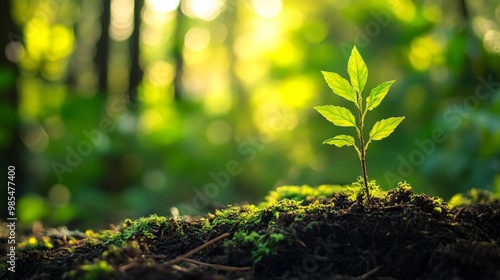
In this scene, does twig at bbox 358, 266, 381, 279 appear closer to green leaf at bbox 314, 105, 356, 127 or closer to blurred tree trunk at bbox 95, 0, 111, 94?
green leaf at bbox 314, 105, 356, 127

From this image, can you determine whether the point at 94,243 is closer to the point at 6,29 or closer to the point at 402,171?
the point at 402,171

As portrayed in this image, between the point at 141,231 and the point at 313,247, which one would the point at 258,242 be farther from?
the point at 141,231

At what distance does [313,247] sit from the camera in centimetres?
163

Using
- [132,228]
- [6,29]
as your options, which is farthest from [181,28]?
[132,228]

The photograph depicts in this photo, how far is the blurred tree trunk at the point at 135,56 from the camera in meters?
10.2

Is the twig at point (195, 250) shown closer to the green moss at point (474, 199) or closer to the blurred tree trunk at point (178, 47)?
the green moss at point (474, 199)

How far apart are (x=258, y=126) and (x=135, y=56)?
3.67 metres

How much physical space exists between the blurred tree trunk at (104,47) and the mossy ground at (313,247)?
9.19 metres

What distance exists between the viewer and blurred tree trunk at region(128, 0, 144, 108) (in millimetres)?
10227

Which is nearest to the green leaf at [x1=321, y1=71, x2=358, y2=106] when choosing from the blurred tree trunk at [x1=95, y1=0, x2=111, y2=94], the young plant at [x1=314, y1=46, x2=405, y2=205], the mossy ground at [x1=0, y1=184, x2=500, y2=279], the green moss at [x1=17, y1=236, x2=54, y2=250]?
the young plant at [x1=314, y1=46, x2=405, y2=205]

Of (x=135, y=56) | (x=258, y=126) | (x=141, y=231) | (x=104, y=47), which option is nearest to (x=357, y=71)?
(x=141, y=231)

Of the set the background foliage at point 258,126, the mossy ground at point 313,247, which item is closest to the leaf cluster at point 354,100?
the mossy ground at point 313,247

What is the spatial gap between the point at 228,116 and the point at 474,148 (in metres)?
6.61

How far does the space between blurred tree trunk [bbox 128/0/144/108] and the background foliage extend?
2cm
